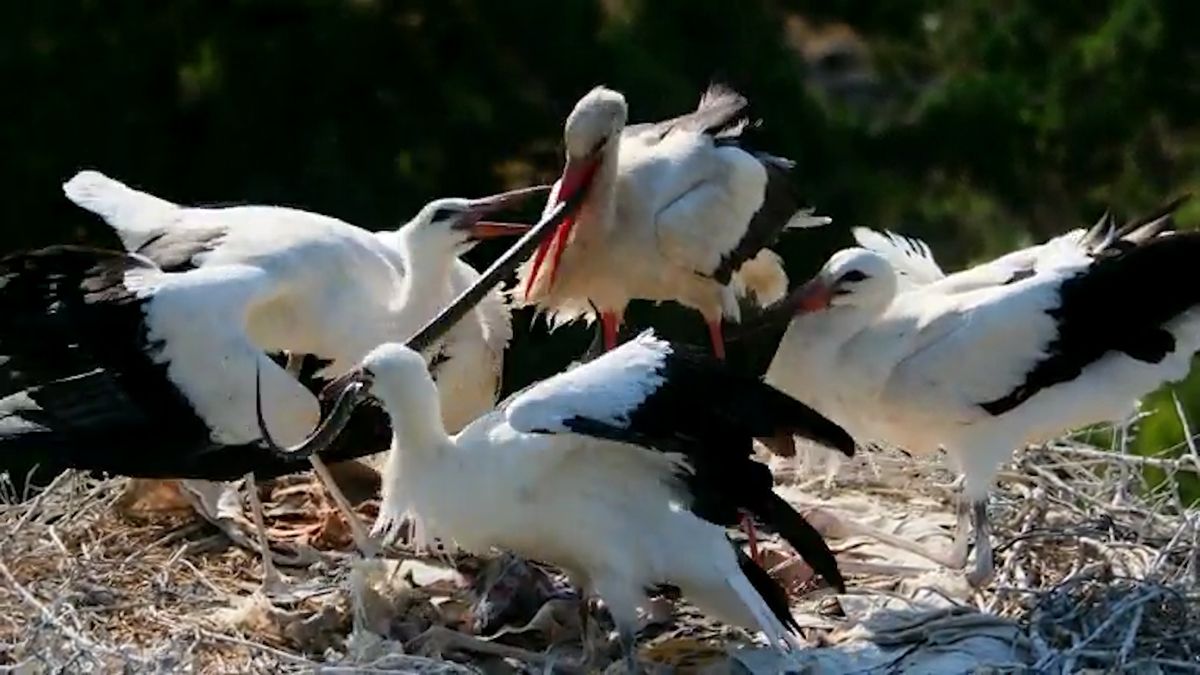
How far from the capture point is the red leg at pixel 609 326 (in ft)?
19.7

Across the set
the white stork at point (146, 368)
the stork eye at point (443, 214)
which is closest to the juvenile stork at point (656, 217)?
the stork eye at point (443, 214)

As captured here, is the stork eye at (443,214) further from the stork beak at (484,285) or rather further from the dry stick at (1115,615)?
the dry stick at (1115,615)

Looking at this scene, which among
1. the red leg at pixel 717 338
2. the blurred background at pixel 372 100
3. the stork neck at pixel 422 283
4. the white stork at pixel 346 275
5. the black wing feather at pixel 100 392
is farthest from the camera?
the blurred background at pixel 372 100

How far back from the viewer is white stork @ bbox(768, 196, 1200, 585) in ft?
16.9

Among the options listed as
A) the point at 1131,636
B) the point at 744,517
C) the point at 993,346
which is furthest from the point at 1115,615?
the point at 744,517

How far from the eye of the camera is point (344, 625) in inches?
200

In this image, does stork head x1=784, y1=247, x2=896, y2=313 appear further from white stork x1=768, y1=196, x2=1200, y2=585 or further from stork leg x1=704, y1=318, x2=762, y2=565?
stork leg x1=704, y1=318, x2=762, y2=565

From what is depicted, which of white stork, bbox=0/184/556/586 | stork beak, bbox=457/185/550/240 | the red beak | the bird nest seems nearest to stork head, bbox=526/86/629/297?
the red beak

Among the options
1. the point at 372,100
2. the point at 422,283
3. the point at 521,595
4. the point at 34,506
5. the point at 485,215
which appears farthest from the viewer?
the point at 372,100

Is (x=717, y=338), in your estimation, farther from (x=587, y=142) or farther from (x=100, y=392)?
(x=100, y=392)

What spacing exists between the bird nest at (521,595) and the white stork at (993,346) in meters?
0.25

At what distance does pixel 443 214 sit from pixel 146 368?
0.87 m

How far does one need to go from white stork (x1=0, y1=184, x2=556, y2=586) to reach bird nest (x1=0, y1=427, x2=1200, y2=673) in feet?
1.24

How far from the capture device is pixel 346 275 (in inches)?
211
